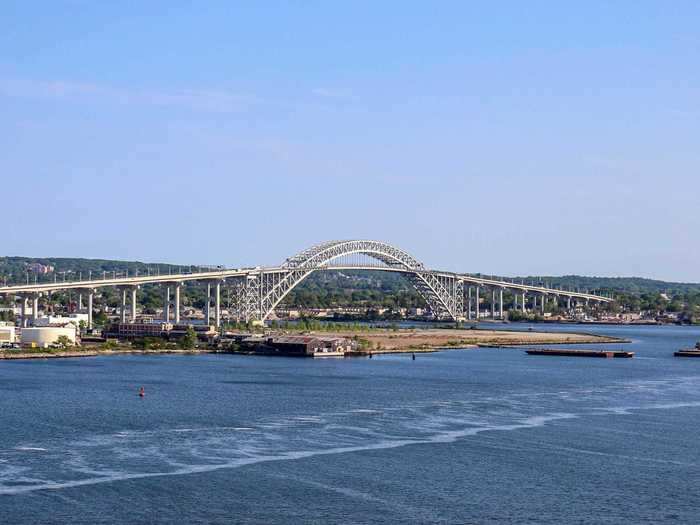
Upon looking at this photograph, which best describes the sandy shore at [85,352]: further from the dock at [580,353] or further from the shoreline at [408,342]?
the dock at [580,353]

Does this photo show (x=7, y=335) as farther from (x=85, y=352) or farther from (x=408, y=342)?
(x=408, y=342)

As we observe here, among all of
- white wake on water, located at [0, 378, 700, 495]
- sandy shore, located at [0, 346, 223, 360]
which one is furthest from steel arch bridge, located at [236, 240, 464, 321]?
white wake on water, located at [0, 378, 700, 495]

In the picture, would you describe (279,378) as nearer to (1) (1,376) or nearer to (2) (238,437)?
(1) (1,376)

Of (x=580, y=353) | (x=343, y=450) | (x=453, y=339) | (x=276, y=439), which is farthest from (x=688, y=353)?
(x=343, y=450)

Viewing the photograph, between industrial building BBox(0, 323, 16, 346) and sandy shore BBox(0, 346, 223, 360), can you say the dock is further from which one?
industrial building BBox(0, 323, 16, 346)

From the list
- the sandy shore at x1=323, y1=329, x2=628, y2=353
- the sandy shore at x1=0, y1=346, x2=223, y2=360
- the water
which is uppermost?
the sandy shore at x1=323, y1=329, x2=628, y2=353

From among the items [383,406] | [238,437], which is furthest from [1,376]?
[238,437]

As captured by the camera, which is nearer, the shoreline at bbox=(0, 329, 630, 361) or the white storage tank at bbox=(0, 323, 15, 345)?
the shoreline at bbox=(0, 329, 630, 361)
